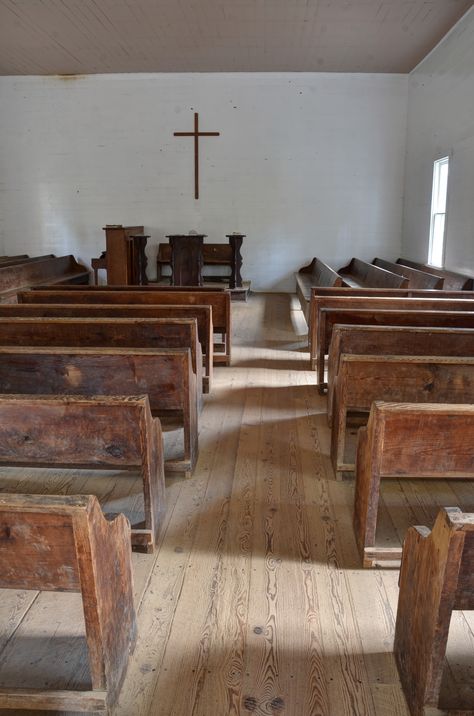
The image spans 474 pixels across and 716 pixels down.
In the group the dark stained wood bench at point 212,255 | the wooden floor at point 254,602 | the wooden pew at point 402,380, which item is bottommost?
the wooden floor at point 254,602

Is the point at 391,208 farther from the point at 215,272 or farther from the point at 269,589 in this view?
the point at 269,589

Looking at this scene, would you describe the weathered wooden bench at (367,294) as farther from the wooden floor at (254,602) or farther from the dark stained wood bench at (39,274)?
the dark stained wood bench at (39,274)

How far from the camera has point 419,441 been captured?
1784 millimetres

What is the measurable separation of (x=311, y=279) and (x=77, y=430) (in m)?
6.71

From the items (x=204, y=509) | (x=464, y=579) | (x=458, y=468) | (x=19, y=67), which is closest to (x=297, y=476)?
(x=204, y=509)

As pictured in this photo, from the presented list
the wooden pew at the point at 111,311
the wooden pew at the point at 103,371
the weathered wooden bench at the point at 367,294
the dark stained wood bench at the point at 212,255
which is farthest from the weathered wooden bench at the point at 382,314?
the dark stained wood bench at the point at 212,255

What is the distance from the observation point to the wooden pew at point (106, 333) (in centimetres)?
305

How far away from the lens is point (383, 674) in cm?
149

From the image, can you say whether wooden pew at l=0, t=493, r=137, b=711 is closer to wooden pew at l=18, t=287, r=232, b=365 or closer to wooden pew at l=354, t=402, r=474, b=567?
wooden pew at l=354, t=402, r=474, b=567

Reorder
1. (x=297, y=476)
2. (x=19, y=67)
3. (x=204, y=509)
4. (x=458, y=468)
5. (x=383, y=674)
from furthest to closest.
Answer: (x=19, y=67) → (x=297, y=476) → (x=204, y=509) → (x=458, y=468) → (x=383, y=674)

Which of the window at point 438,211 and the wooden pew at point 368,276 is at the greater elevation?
the window at point 438,211

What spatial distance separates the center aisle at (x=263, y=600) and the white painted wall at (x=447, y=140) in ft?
13.5

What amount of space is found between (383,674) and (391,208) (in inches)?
323

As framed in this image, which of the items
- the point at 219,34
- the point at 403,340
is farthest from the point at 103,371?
the point at 219,34
